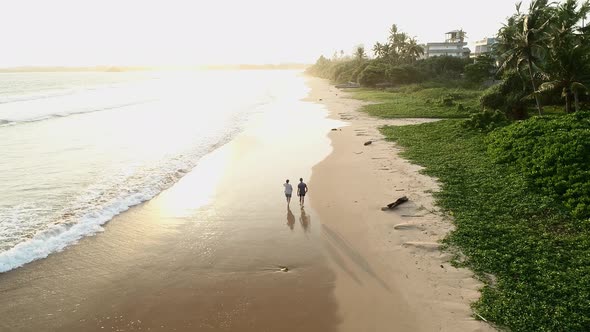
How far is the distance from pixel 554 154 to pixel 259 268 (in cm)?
1577

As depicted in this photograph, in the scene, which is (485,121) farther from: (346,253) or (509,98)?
(346,253)

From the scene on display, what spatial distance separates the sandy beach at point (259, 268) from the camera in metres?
10.2

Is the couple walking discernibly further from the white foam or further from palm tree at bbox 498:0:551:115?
palm tree at bbox 498:0:551:115

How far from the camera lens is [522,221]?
1454 centimetres

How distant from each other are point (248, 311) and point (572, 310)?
8.63 m

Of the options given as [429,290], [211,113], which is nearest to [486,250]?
[429,290]

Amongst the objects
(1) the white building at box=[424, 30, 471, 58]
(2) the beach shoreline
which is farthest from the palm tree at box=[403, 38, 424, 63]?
(2) the beach shoreline

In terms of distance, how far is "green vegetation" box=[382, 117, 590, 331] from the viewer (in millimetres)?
9867

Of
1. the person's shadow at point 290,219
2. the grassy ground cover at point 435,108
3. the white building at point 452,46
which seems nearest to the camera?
the person's shadow at point 290,219

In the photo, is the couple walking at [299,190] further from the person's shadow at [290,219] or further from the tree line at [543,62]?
the tree line at [543,62]

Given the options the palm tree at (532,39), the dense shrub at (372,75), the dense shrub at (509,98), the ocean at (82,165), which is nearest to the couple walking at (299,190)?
the ocean at (82,165)

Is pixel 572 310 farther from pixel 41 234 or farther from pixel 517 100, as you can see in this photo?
pixel 517 100

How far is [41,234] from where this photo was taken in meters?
15.3

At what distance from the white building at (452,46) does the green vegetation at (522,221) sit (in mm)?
109217
